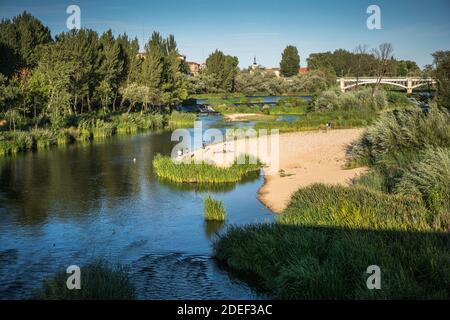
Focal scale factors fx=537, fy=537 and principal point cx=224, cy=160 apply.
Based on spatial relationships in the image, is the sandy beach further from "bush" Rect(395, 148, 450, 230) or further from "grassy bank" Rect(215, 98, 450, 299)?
"bush" Rect(395, 148, 450, 230)

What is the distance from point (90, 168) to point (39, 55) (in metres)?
31.5

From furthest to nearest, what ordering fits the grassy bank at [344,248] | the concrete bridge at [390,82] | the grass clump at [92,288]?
the concrete bridge at [390,82] < the grassy bank at [344,248] < the grass clump at [92,288]

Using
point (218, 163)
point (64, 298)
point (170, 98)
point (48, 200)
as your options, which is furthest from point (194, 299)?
point (170, 98)

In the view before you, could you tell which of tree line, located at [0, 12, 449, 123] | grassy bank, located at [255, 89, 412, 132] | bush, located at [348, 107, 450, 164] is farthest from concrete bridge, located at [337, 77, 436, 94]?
bush, located at [348, 107, 450, 164]

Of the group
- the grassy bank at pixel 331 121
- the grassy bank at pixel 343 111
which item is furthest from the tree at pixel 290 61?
the grassy bank at pixel 331 121

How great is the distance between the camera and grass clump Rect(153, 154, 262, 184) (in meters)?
Answer: 30.1

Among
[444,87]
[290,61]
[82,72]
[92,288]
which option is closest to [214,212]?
[92,288]

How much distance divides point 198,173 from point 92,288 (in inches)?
730

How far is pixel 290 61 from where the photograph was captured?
172000mm

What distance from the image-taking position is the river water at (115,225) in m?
15.4

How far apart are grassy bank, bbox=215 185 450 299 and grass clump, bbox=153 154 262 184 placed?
11270 mm

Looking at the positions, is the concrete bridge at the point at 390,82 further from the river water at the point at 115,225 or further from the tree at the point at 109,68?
the river water at the point at 115,225

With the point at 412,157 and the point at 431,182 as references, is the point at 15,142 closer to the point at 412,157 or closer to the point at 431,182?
the point at 412,157

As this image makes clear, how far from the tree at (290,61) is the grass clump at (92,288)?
163891 millimetres
